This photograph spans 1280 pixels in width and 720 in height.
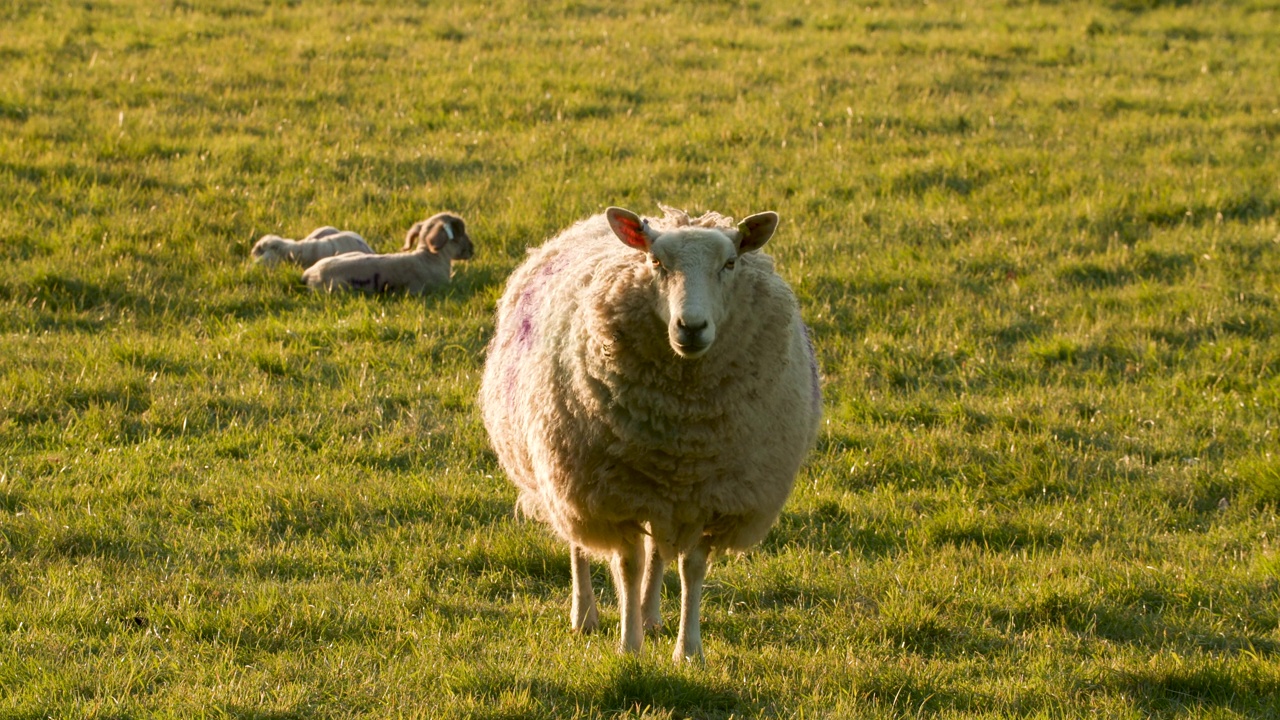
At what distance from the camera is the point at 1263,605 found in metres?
5.96

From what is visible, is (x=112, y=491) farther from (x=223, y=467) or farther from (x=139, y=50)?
A: (x=139, y=50)

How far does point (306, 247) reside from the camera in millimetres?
10344

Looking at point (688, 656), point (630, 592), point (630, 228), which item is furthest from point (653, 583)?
point (630, 228)

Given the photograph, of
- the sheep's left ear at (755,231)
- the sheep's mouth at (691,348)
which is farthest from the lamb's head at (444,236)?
the sheep's mouth at (691,348)

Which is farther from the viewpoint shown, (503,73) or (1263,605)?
(503,73)

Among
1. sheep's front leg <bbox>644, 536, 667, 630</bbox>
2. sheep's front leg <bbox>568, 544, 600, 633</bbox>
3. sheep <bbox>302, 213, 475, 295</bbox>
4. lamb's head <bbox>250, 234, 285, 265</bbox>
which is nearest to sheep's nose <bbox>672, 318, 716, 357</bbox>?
sheep's front leg <bbox>644, 536, 667, 630</bbox>

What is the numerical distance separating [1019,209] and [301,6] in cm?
966

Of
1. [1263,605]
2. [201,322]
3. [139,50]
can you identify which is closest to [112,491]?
[201,322]

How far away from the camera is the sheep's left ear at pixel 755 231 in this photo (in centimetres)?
519

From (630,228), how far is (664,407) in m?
0.65

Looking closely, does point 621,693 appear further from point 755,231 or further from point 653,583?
point 755,231

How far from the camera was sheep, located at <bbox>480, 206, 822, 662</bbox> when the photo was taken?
516cm

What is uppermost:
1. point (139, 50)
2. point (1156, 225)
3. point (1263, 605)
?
point (139, 50)

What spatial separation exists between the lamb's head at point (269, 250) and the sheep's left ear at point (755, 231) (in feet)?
19.0
